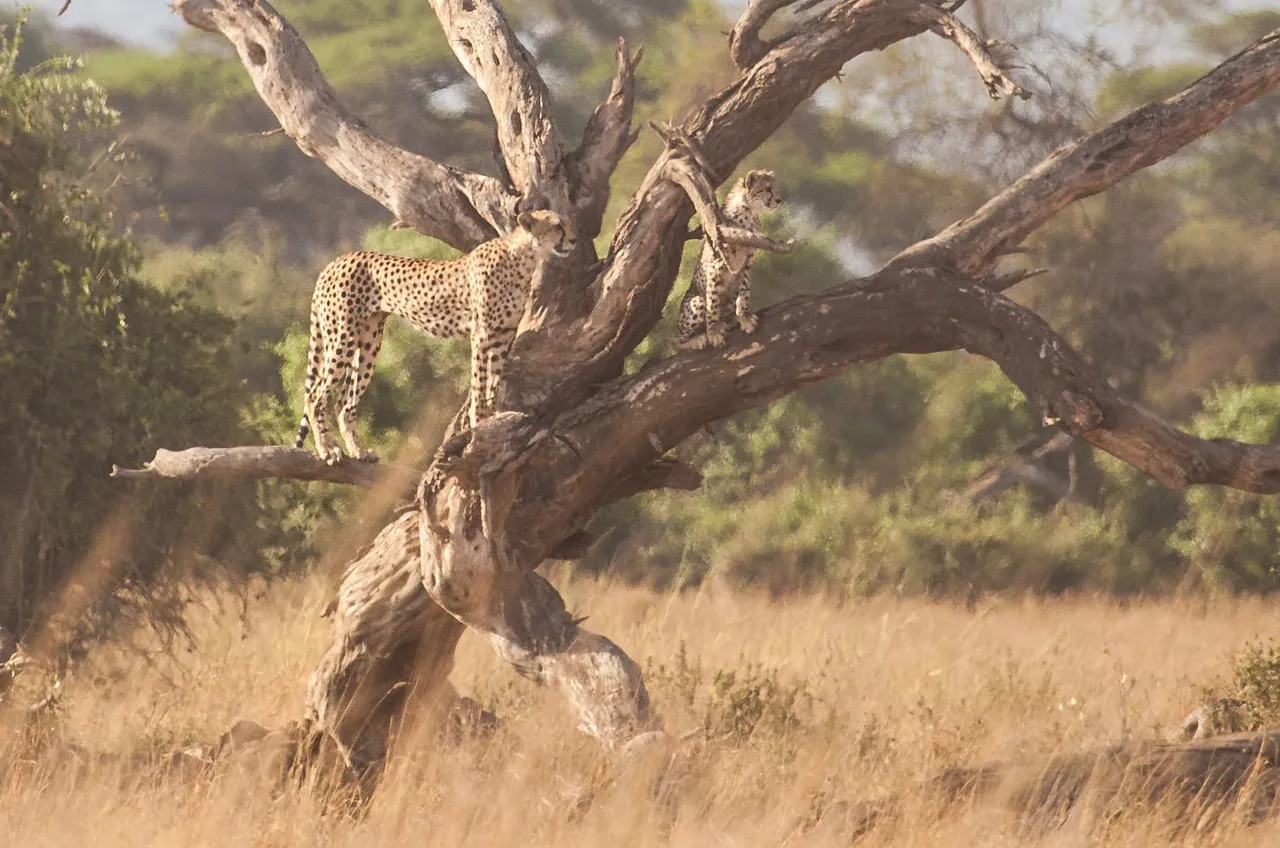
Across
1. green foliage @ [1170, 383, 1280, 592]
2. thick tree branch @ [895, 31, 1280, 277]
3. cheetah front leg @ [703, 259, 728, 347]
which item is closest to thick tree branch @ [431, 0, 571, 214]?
cheetah front leg @ [703, 259, 728, 347]

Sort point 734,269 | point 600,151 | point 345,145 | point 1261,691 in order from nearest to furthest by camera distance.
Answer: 1. point 734,269
2. point 600,151
3. point 345,145
4. point 1261,691

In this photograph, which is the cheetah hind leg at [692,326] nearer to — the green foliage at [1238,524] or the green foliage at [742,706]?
Answer: the green foliage at [742,706]

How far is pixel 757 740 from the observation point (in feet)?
23.5

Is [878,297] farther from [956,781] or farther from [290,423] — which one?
[290,423]

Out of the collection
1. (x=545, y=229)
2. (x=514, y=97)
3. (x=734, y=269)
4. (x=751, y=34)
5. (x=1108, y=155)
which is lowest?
(x=734, y=269)

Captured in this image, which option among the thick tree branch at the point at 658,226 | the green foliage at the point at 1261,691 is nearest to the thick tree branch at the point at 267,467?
the thick tree branch at the point at 658,226

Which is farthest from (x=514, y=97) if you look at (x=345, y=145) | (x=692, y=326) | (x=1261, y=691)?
(x=1261, y=691)

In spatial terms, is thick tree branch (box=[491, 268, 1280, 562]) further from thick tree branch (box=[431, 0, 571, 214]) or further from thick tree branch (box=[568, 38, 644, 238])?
thick tree branch (box=[431, 0, 571, 214])

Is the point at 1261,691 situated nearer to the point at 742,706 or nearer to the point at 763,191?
the point at 742,706

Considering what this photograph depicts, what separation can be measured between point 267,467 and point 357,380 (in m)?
0.60

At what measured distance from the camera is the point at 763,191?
249 inches

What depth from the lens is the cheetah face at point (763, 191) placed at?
628 cm

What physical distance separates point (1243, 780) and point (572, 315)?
313cm

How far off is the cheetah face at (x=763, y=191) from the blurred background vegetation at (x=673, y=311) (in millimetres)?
1046
